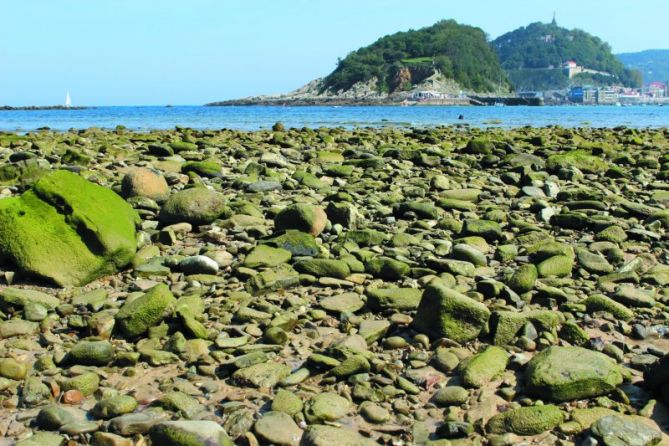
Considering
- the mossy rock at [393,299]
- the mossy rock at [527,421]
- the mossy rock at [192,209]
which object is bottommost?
the mossy rock at [527,421]

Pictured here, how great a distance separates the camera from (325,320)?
4965mm

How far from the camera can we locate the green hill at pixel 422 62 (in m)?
156

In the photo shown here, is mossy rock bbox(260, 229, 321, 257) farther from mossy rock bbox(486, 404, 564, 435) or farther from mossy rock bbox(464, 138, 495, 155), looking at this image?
mossy rock bbox(464, 138, 495, 155)

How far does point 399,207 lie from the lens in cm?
840

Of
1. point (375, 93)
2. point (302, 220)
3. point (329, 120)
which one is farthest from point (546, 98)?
point (302, 220)

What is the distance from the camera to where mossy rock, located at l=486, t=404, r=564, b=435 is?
135 inches

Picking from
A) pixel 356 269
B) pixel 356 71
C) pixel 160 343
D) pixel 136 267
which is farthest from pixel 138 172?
pixel 356 71

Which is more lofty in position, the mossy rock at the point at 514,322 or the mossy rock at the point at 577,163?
the mossy rock at the point at 577,163

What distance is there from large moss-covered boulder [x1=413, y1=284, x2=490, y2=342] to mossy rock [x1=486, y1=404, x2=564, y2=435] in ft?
3.28

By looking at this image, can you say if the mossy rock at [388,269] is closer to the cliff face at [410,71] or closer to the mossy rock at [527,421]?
the mossy rock at [527,421]

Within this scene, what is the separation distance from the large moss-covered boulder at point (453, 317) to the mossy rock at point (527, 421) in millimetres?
1000

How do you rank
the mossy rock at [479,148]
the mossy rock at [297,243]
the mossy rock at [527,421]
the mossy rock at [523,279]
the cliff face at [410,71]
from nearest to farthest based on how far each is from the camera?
1. the mossy rock at [527,421]
2. the mossy rock at [523,279]
3. the mossy rock at [297,243]
4. the mossy rock at [479,148]
5. the cliff face at [410,71]

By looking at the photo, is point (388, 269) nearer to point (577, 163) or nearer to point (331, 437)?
point (331, 437)

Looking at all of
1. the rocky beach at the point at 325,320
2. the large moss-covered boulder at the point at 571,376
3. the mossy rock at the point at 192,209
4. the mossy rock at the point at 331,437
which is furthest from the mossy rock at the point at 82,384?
the mossy rock at the point at 192,209
